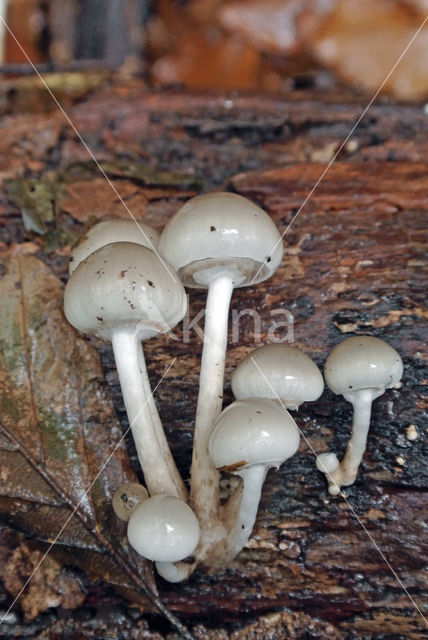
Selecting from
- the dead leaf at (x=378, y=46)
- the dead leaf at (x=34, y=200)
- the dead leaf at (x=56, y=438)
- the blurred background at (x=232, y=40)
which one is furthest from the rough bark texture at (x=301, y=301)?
the dead leaf at (x=378, y=46)

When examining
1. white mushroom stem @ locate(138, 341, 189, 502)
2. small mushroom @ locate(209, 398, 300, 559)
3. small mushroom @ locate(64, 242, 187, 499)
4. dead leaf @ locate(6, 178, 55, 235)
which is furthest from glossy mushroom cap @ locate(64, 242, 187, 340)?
dead leaf @ locate(6, 178, 55, 235)

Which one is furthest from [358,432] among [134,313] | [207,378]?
[134,313]

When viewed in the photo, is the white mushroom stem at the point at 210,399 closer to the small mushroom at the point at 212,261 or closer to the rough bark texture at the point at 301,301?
the small mushroom at the point at 212,261

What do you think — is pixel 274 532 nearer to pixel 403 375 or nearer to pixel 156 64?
pixel 403 375

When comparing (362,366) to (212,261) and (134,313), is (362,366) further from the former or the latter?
(134,313)

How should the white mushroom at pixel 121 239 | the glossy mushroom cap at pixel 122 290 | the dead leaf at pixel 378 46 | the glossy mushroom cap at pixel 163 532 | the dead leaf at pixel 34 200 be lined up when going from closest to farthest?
the glossy mushroom cap at pixel 163 532
the glossy mushroom cap at pixel 122 290
the white mushroom at pixel 121 239
the dead leaf at pixel 34 200
the dead leaf at pixel 378 46

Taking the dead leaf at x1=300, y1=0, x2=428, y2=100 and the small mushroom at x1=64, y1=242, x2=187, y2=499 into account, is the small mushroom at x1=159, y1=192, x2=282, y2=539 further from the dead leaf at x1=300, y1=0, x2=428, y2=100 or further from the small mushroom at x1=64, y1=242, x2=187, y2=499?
the dead leaf at x1=300, y1=0, x2=428, y2=100
